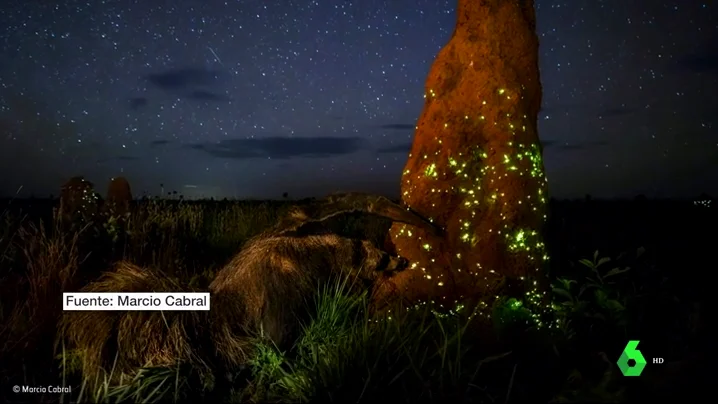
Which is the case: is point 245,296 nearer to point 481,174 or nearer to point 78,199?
point 481,174

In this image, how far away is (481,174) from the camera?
639cm

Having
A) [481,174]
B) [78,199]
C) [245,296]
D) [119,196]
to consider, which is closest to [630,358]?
[481,174]

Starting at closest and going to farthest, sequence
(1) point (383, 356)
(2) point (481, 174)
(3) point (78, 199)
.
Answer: (1) point (383, 356) < (2) point (481, 174) < (3) point (78, 199)

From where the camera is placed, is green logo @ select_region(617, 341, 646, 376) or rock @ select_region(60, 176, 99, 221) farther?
rock @ select_region(60, 176, 99, 221)

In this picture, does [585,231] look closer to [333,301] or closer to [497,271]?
[497,271]

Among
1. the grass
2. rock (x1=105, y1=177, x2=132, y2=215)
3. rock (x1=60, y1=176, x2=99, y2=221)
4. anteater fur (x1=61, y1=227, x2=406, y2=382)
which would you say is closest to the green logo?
the grass

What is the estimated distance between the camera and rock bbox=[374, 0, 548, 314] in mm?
6262

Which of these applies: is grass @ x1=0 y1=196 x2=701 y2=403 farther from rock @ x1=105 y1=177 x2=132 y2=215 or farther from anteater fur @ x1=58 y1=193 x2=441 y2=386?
rock @ x1=105 y1=177 x2=132 y2=215

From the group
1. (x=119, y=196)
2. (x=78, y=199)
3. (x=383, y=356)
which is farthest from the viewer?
(x=119, y=196)

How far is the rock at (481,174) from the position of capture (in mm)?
6262

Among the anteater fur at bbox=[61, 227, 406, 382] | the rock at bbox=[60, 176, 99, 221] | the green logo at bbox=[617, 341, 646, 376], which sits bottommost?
the green logo at bbox=[617, 341, 646, 376]

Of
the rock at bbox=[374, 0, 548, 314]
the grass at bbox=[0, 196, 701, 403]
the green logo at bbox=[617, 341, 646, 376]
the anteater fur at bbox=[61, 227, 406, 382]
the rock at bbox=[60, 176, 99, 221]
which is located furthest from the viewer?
the rock at bbox=[60, 176, 99, 221]

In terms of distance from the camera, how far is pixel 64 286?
20.7 feet

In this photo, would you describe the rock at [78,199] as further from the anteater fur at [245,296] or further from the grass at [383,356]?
the anteater fur at [245,296]
